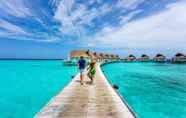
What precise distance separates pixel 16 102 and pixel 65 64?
130 ft

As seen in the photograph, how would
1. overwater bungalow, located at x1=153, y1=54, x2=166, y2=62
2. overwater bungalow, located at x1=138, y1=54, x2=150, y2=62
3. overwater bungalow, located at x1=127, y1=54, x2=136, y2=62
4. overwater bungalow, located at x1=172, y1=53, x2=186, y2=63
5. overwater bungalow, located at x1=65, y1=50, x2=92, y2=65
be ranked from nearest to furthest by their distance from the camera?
overwater bungalow, located at x1=65, y1=50, x2=92, y2=65, overwater bungalow, located at x1=172, y1=53, x2=186, y2=63, overwater bungalow, located at x1=153, y1=54, x2=166, y2=62, overwater bungalow, located at x1=127, y1=54, x2=136, y2=62, overwater bungalow, located at x1=138, y1=54, x2=150, y2=62

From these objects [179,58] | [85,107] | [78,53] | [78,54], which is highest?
[78,53]

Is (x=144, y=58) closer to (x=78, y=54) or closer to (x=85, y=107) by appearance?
(x=78, y=54)

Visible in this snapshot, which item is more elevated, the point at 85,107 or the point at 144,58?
the point at 85,107

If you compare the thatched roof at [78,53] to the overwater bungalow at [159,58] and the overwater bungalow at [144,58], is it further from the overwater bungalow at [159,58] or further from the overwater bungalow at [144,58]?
the overwater bungalow at [159,58]

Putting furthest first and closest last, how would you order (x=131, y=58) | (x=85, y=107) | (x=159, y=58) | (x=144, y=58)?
(x=144, y=58)
(x=131, y=58)
(x=159, y=58)
(x=85, y=107)

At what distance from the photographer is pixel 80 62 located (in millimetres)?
12031

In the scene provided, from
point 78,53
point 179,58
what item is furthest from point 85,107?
point 179,58

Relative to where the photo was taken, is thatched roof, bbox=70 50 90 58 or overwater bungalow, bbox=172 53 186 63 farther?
overwater bungalow, bbox=172 53 186 63

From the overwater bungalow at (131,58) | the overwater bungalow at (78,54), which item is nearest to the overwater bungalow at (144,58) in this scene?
the overwater bungalow at (131,58)

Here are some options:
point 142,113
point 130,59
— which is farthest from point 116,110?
point 130,59

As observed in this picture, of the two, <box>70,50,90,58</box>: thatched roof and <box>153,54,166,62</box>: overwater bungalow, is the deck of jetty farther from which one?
<box>153,54,166,62</box>: overwater bungalow

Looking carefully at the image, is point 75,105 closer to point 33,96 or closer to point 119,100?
point 119,100

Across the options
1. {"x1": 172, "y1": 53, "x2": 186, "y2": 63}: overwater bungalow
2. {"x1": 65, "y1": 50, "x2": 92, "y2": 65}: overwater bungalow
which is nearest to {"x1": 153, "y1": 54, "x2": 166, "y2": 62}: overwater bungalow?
{"x1": 172, "y1": 53, "x2": 186, "y2": 63}: overwater bungalow
